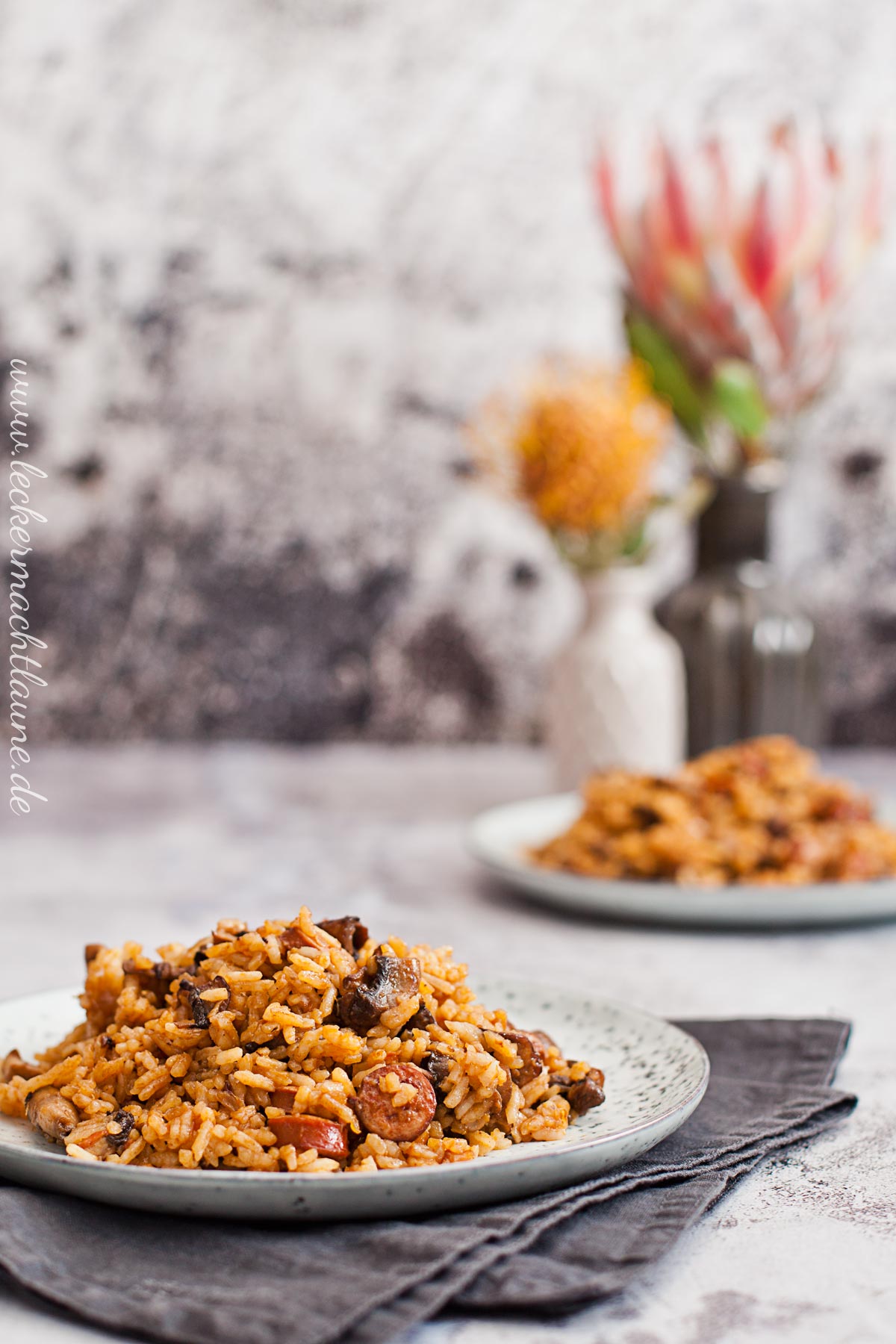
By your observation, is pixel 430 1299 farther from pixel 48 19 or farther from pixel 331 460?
pixel 48 19

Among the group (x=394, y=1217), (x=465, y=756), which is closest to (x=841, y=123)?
(x=465, y=756)

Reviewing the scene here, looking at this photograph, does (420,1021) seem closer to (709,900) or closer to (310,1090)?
(310,1090)

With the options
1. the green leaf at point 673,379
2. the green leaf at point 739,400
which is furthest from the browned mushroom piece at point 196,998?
the green leaf at point 673,379

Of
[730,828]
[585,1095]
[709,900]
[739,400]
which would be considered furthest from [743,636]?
[585,1095]

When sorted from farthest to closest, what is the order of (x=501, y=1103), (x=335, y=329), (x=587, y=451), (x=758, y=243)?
(x=335, y=329) → (x=758, y=243) → (x=587, y=451) → (x=501, y=1103)

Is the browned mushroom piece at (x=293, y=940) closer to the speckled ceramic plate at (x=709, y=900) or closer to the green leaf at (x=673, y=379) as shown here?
the speckled ceramic plate at (x=709, y=900)
